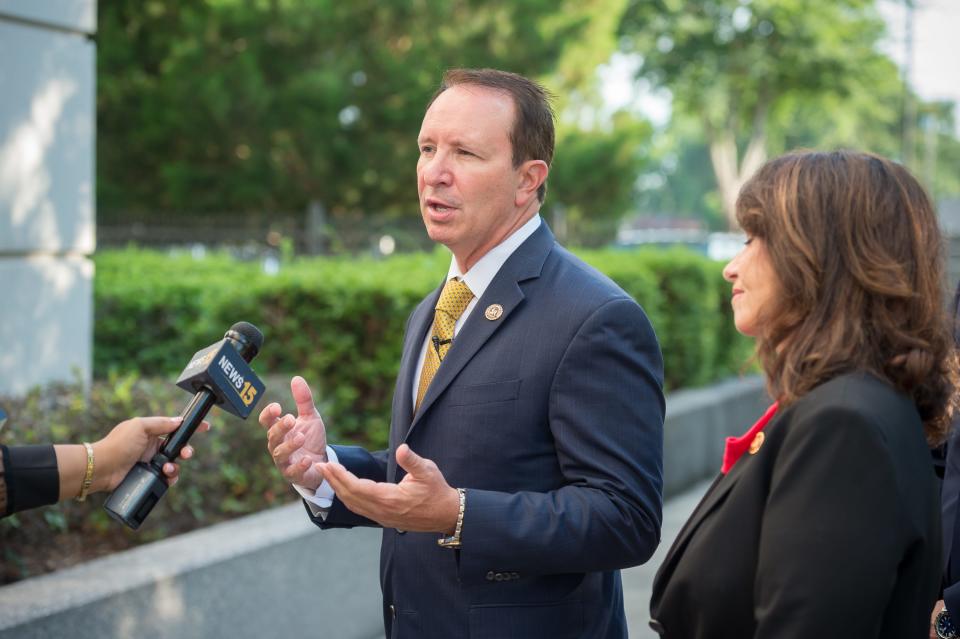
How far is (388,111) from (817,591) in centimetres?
1647

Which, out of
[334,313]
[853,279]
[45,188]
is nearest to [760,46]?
[334,313]

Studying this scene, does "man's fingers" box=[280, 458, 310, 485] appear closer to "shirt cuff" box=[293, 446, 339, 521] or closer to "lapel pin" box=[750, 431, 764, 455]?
"shirt cuff" box=[293, 446, 339, 521]

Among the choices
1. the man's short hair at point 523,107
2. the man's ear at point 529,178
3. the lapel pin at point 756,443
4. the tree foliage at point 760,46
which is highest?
the tree foliage at point 760,46

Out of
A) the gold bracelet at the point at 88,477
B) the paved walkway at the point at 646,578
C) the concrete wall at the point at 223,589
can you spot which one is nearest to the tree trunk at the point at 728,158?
the paved walkway at the point at 646,578

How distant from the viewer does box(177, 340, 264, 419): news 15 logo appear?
2.48 meters

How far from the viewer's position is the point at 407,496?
6.88 ft

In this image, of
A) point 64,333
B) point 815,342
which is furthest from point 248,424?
point 815,342

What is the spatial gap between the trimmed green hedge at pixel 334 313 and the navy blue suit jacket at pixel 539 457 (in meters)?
3.41

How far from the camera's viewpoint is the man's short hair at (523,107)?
2.56 m

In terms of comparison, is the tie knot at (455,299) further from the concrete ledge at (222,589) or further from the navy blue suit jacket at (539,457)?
the concrete ledge at (222,589)

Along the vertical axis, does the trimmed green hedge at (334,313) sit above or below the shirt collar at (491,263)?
below

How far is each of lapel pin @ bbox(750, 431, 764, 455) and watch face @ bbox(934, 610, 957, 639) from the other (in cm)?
92

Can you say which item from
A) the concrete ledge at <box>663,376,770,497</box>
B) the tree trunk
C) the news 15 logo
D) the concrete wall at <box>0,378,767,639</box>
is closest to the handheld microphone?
the news 15 logo

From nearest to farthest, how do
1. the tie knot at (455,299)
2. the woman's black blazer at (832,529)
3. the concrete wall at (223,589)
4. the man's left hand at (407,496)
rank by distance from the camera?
the woman's black blazer at (832,529) → the man's left hand at (407,496) → the tie knot at (455,299) → the concrete wall at (223,589)
